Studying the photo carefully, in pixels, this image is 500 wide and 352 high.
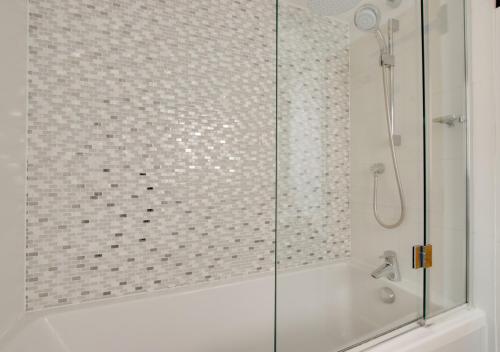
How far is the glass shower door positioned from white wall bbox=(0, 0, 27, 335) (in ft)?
3.34

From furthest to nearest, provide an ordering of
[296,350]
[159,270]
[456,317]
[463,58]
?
[159,270]
[463,58]
[456,317]
[296,350]

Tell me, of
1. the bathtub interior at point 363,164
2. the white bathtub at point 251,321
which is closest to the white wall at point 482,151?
A: the bathtub interior at point 363,164

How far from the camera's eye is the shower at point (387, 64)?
1.16 m

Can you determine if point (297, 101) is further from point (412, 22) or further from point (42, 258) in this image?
point (42, 258)

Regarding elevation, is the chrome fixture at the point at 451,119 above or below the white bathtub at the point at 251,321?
above

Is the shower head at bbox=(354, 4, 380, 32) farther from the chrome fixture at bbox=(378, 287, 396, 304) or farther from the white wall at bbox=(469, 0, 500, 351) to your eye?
the chrome fixture at bbox=(378, 287, 396, 304)

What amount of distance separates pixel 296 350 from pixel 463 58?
1477 millimetres

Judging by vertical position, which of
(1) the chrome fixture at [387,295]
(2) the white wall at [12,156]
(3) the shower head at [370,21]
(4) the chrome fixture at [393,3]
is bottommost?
(1) the chrome fixture at [387,295]

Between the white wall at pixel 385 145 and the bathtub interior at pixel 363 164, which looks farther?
the white wall at pixel 385 145

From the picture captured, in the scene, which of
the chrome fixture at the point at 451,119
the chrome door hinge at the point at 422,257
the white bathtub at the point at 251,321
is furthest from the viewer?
the chrome fixture at the point at 451,119

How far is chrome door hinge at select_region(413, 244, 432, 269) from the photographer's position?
41.8 inches

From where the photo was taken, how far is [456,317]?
1.08 meters

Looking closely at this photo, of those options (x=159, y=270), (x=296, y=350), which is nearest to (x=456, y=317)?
(x=296, y=350)

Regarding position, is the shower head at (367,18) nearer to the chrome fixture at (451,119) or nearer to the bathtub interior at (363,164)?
the bathtub interior at (363,164)
